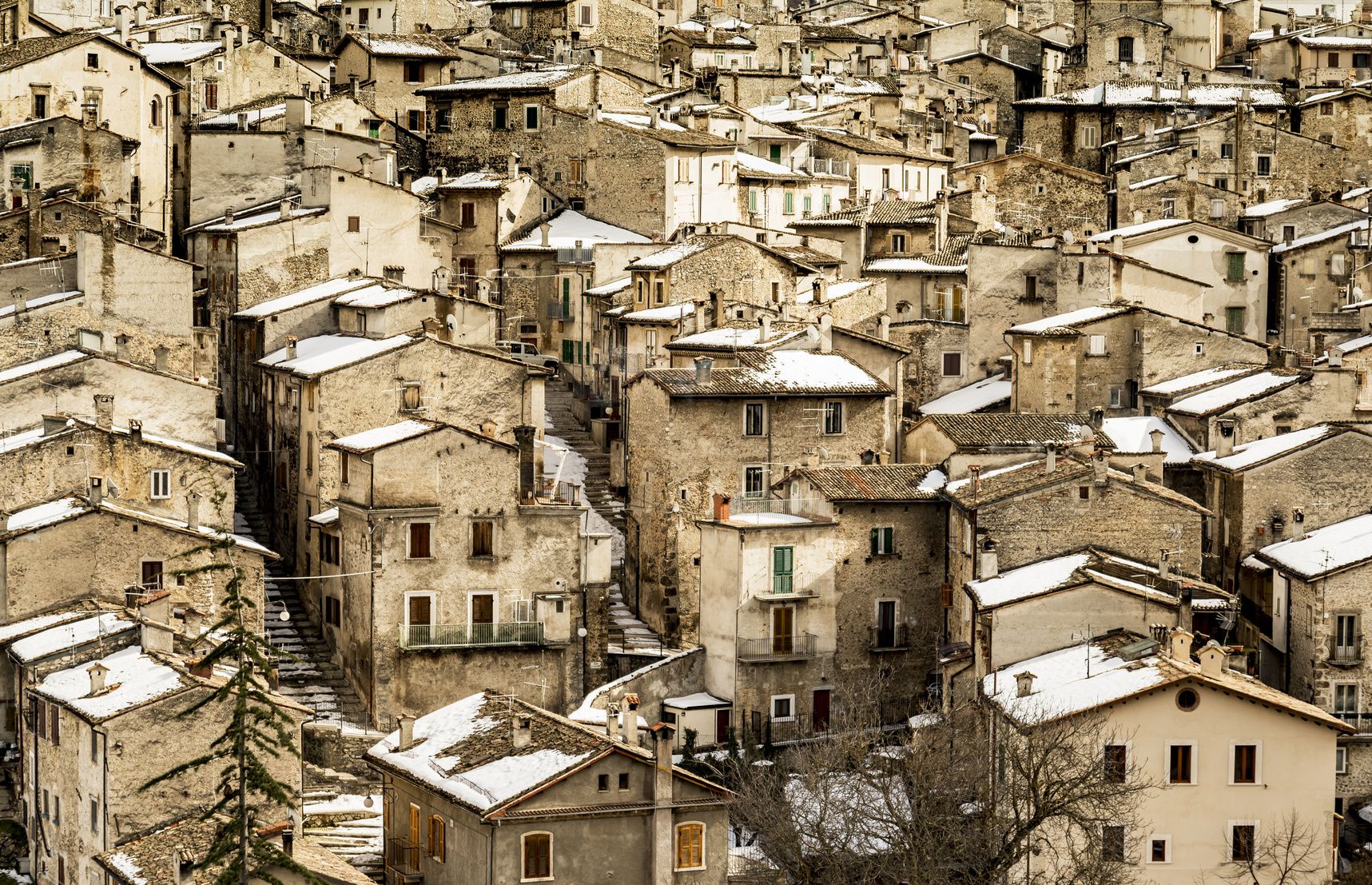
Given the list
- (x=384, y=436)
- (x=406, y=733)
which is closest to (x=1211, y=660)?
(x=406, y=733)

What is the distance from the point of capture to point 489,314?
83625mm

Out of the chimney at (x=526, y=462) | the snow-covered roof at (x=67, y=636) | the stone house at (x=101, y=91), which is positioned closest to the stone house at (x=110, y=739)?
the snow-covered roof at (x=67, y=636)

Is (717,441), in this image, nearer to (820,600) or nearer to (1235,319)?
(820,600)

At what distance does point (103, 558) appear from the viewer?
2613 inches

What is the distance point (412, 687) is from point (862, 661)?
10053 millimetres

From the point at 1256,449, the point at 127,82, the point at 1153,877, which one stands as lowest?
the point at 1153,877

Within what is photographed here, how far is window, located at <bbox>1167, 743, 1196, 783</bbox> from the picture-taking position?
6088cm

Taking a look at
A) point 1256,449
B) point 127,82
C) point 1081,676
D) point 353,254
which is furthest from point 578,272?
point 1081,676

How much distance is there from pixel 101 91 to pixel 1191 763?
1679 inches

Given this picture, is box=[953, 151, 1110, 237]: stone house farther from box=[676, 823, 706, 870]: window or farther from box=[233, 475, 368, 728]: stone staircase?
box=[676, 823, 706, 870]: window

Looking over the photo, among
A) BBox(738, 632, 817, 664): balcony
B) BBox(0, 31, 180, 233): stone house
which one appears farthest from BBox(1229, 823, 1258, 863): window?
BBox(0, 31, 180, 233): stone house

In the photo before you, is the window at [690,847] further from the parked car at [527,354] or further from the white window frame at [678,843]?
the parked car at [527,354]

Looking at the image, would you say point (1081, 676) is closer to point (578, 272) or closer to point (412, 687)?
point (412, 687)

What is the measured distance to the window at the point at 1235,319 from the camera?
3647 inches
